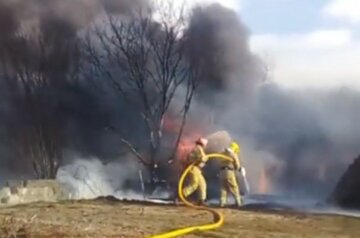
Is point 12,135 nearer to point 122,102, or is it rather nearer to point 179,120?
point 122,102

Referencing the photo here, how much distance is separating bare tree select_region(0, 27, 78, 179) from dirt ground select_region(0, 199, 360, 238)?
19.4 metres

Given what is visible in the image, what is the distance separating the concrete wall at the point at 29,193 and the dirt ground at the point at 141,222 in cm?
382

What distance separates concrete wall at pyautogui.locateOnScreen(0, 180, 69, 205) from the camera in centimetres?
2178

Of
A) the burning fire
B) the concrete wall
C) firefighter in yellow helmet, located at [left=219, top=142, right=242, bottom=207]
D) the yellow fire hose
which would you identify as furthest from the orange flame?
the yellow fire hose

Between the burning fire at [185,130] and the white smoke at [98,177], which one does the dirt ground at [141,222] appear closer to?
the white smoke at [98,177]

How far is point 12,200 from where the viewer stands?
71.4 feet

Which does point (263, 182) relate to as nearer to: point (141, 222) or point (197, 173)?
point (197, 173)

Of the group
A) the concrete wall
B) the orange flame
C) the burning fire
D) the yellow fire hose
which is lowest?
the yellow fire hose

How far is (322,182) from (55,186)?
17518 mm

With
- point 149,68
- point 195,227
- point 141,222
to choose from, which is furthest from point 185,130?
point 195,227

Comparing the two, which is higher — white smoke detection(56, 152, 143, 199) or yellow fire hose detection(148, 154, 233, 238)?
white smoke detection(56, 152, 143, 199)

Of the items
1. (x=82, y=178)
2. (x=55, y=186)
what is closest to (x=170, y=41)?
(x=82, y=178)

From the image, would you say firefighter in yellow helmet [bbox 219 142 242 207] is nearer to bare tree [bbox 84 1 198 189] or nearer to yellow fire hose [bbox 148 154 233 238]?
yellow fire hose [bbox 148 154 233 238]

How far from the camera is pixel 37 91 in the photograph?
37.4 metres
